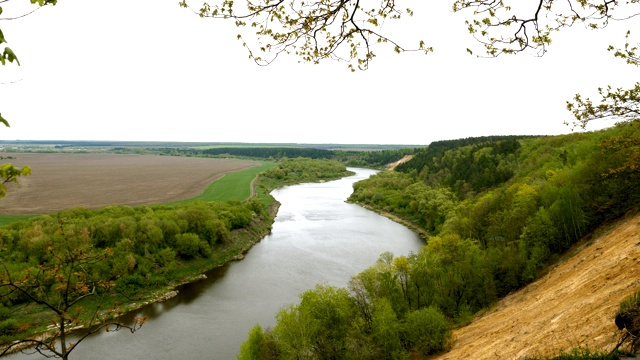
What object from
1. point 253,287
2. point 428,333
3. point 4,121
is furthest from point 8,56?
point 253,287

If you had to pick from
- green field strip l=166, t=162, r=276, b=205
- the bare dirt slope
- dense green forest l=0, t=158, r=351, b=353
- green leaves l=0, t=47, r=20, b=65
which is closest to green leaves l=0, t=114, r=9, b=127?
green leaves l=0, t=47, r=20, b=65

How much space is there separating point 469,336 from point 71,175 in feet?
262

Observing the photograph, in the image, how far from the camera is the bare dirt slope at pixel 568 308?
8477 mm

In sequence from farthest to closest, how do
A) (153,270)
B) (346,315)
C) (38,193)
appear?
(38,193), (153,270), (346,315)

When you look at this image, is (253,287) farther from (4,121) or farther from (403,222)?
(403,222)

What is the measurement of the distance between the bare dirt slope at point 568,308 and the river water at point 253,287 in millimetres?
10454

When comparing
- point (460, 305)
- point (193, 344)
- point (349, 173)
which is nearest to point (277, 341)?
point (193, 344)

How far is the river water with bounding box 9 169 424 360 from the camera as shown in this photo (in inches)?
671

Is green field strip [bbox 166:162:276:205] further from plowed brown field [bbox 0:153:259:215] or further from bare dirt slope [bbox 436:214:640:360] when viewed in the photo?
bare dirt slope [bbox 436:214:640:360]

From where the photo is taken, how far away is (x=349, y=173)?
371ft

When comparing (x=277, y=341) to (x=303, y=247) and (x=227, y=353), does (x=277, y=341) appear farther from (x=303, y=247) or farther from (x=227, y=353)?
(x=303, y=247)

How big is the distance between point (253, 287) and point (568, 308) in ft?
58.5

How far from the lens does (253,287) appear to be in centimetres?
2397

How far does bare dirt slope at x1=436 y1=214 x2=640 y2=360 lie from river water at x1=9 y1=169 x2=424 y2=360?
10454 millimetres
